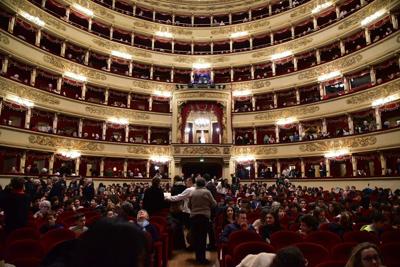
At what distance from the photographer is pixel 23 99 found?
18672 mm

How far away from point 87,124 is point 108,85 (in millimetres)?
3924

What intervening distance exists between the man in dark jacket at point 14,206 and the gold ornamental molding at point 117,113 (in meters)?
19.1

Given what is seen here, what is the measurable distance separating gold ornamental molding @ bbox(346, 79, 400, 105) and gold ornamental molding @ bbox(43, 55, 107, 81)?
66.5 feet

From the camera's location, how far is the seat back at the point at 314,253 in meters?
3.96

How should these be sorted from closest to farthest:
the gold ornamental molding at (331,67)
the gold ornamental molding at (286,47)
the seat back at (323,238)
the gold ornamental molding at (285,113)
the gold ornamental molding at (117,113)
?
the seat back at (323,238) < the gold ornamental molding at (331,67) < the gold ornamental molding at (285,113) < the gold ornamental molding at (117,113) < the gold ornamental molding at (286,47)

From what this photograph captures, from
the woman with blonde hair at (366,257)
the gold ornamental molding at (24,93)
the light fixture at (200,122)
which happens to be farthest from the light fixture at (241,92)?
the woman with blonde hair at (366,257)

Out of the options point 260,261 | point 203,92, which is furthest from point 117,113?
point 260,261

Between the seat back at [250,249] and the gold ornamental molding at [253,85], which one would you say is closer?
the seat back at [250,249]

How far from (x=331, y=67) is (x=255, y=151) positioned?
30.1 feet

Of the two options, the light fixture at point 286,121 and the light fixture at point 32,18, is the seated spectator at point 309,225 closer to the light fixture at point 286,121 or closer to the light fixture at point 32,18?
the light fixture at point 286,121

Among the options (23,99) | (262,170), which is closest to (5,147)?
(23,99)

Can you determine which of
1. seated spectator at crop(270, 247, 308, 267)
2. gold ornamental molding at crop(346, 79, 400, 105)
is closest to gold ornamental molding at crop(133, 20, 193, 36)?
gold ornamental molding at crop(346, 79, 400, 105)

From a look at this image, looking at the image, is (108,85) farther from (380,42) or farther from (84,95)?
(380,42)

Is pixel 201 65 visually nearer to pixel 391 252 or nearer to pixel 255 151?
pixel 255 151
